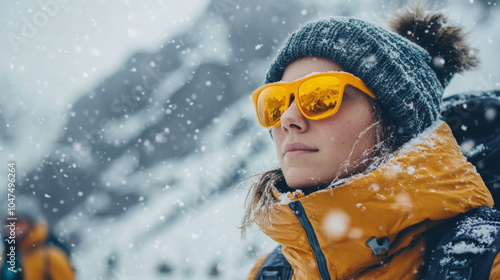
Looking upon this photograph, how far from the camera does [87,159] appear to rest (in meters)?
16.1

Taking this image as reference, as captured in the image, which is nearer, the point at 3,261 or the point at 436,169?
the point at 436,169

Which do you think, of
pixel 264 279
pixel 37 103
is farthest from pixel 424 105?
pixel 37 103

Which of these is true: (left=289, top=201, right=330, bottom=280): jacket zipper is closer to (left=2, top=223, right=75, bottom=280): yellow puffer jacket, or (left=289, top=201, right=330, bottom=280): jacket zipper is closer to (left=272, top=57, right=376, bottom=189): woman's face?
(left=272, top=57, right=376, bottom=189): woman's face

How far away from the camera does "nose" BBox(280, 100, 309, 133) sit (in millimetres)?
1363

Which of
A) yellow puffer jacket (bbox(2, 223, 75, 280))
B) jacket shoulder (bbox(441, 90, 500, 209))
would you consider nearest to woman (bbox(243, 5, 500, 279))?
jacket shoulder (bbox(441, 90, 500, 209))

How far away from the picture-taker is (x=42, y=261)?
3.68 meters

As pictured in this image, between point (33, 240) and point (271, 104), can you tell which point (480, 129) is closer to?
point (271, 104)

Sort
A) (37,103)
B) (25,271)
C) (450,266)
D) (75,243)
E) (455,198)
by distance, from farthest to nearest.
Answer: (37,103) < (75,243) < (25,271) < (455,198) < (450,266)

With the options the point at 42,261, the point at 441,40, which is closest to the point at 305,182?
the point at 441,40

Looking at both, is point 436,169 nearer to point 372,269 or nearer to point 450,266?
point 450,266

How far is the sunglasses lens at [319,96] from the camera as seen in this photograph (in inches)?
51.7

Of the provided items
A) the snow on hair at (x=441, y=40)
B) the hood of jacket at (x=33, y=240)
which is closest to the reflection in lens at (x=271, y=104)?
the snow on hair at (x=441, y=40)

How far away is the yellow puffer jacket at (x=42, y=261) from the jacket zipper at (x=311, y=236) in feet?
12.3

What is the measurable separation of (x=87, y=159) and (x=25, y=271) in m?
14.1
